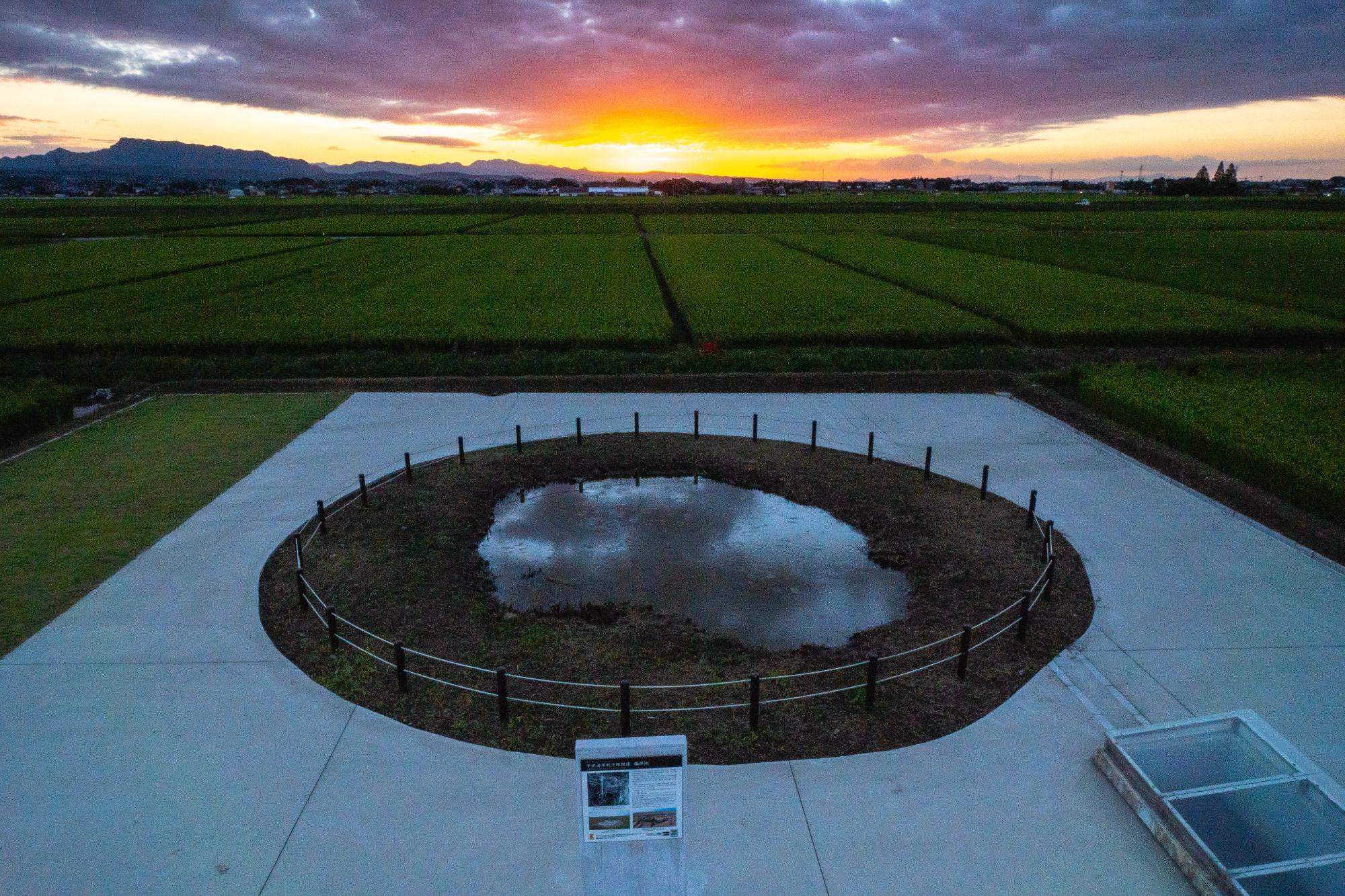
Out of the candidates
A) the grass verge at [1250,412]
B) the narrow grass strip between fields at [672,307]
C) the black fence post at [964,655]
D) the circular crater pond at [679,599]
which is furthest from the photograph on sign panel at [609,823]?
the narrow grass strip between fields at [672,307]

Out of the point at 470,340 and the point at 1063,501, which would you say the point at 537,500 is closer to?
the point at 1063,501

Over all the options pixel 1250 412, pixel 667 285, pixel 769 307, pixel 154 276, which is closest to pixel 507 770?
pixel 1250 412

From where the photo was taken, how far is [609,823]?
5.65 metres

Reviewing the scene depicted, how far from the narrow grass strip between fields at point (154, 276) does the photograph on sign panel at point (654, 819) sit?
4127cm

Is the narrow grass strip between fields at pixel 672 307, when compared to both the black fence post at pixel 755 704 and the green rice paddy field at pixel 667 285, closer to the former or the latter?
the green rice paddy field at pixel 667 285

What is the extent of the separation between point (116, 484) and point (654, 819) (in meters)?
14.8

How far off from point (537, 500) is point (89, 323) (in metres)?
25.4

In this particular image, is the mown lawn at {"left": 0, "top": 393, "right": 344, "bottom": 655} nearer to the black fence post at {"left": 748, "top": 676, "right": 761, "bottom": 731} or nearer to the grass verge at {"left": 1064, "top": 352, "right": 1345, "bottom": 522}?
the black fence post at {"left": 748, "top": 676, "right": 761, "bottom": 731}

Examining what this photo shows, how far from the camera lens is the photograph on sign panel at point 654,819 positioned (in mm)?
5668

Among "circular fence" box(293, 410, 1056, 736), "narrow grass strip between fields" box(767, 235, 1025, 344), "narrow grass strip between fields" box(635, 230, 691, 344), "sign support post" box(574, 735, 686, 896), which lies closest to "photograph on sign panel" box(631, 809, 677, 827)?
"sign support post" box(574, 735, 686, 896)

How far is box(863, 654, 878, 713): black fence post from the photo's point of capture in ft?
28.7

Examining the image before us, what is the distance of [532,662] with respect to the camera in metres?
9.73

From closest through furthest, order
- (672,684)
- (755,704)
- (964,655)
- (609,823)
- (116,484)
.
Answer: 1. (609,823)
2. (755,704)
3. (672,684)
4. (964,655)
5. (116,484)

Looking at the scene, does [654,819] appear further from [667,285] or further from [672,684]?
[667,285]
